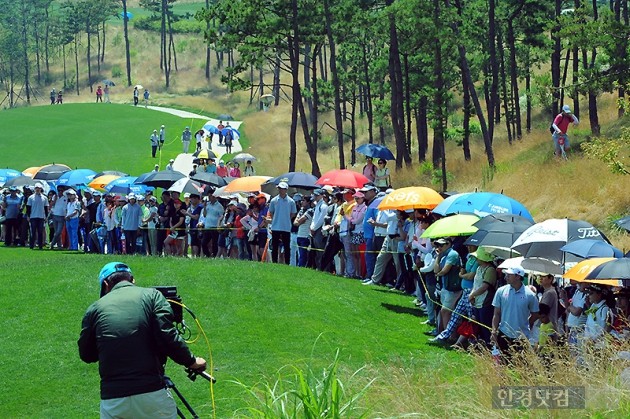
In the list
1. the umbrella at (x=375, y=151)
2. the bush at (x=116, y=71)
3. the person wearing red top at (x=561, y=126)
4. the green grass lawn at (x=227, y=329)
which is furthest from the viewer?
the bush at (x=116, y=71)

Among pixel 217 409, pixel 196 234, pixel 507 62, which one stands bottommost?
pixel 217 409

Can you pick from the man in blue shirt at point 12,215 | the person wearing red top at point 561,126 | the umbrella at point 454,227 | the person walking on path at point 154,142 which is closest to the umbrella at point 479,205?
the umbrella at point 454,227

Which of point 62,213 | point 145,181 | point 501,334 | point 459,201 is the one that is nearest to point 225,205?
point 145,181

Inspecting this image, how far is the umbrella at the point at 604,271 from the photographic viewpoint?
1283cm

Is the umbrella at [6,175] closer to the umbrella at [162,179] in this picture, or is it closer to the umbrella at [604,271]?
the umbrella at [162,179]

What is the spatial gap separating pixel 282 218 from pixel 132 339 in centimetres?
1613

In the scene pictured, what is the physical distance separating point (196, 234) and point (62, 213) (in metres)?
5.87

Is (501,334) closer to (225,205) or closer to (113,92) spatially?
(225,205)

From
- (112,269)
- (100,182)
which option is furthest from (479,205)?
(100,182)

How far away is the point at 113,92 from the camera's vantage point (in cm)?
12381

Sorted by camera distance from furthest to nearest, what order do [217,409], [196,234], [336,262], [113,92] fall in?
1. [113,92]
2. [196,234]
3. [336,262]
4. [217,409]

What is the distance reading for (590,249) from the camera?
1505 centimetres

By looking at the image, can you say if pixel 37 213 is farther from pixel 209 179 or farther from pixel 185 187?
pixel 185 187

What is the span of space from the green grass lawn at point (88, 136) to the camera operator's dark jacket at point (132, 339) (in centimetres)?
4820
